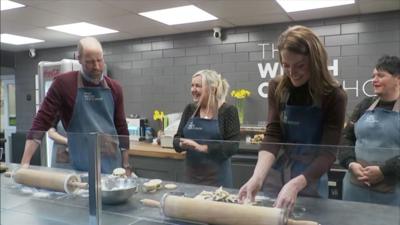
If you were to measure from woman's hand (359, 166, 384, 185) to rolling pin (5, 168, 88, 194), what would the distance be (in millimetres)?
883

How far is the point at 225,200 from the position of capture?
1.02 metres

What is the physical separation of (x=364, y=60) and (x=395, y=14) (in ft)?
1.57

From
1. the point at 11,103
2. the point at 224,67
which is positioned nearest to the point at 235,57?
the point at 224,67

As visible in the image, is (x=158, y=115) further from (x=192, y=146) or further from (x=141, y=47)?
(x=192, y=146)

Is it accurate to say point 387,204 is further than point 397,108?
No

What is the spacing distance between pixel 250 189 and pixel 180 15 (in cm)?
274

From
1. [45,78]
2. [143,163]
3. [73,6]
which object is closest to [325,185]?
[143,163]

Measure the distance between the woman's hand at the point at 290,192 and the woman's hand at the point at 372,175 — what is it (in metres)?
0.16

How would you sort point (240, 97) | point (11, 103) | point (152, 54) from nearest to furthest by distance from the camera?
1. point (240, 97)
2. point (152, 54)
3. point (11, 103)

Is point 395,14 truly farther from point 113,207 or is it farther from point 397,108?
point 113,207

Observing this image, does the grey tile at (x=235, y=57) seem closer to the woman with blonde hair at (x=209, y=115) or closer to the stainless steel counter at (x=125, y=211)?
the woman with blonde hair at (x=209, y=115)

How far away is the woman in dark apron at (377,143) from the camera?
88cm

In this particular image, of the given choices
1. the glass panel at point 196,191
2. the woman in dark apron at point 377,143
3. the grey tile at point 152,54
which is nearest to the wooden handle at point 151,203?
the glass panel at point 196,191

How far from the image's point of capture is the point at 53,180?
125 centimetres
